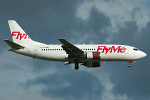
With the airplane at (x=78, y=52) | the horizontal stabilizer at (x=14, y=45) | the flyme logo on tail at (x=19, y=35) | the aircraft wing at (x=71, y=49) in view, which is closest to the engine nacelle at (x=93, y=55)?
the airplane at (x=78, y=52)

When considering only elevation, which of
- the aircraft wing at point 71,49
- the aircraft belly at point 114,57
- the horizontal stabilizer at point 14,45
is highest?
the horizontal stabilizer at point 14,45

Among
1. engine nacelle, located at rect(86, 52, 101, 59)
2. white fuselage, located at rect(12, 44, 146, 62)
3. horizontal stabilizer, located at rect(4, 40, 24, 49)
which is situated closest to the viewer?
horizontal stabilizer, located at rect(4, 40, 24, 49)

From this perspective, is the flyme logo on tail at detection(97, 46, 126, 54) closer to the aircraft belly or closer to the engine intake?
the aircraft belly

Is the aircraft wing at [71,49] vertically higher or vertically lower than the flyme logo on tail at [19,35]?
lower

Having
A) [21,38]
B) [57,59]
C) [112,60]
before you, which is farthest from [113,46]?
[21,38]

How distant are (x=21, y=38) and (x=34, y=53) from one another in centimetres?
631

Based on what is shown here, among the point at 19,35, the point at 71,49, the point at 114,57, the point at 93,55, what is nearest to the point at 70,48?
the point at 71,49

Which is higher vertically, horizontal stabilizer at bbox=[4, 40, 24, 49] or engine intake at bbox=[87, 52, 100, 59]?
horizontal stabilizer at bbox=[4, 40, 24, 49]

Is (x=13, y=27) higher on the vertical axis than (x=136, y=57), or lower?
higher

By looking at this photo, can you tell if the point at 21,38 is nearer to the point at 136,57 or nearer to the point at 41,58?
the point at 41,58

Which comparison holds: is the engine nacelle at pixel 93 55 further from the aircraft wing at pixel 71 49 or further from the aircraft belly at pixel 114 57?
the aircraft wing at pixel 71 49

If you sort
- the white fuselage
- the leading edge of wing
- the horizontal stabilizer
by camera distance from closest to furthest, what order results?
the leading edge of wing → the horizontal stabilizer → the white fuselage

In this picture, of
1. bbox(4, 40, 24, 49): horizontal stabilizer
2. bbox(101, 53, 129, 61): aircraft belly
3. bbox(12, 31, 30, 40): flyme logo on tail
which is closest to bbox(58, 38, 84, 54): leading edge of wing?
bbox(101, 53, 129, 61): aircraft belly

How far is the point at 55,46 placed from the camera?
3273 inches
